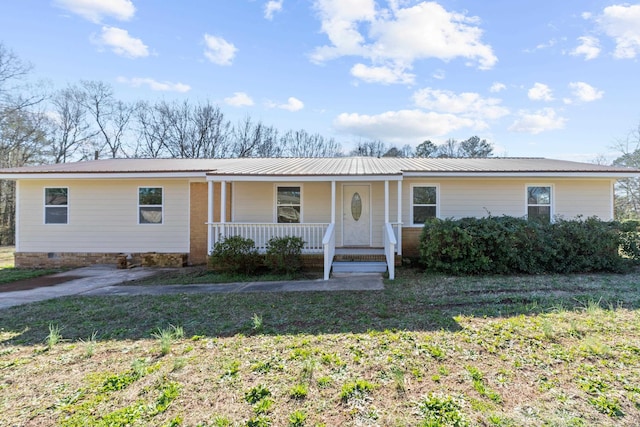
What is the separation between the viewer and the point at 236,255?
8.65 meters

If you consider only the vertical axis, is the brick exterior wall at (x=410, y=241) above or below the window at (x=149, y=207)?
below

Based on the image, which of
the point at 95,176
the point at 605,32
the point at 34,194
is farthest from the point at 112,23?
the point at 605,32

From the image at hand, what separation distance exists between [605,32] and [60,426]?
15.9m

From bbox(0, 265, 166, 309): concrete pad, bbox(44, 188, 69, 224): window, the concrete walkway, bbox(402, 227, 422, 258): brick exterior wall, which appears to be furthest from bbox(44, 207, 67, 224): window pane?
bbox(402, 227, 422, 258): brick exterior wall

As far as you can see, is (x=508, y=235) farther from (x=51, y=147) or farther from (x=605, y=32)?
(x=51, y=147)

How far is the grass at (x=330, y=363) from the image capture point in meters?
2.57

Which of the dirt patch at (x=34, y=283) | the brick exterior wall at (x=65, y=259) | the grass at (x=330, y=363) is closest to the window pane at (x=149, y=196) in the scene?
the brick exterior wall at (x=65, y=259)

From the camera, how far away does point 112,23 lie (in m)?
10.9

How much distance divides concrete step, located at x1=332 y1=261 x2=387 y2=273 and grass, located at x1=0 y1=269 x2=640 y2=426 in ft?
9.35

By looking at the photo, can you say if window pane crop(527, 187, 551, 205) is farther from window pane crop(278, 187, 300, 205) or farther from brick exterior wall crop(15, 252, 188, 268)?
brick exterior wall crop(15, 252, 188, 268)

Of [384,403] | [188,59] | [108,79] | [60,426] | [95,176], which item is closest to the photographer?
[60,426]

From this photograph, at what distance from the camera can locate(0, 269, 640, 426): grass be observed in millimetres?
2574

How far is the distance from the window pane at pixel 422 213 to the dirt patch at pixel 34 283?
10.4m

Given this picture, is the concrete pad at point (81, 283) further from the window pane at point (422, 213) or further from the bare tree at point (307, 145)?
the bare tree at point (307, 145)
